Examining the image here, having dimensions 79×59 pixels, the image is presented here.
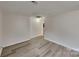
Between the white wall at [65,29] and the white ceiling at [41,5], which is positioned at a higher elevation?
the white ceiling at [41,5]

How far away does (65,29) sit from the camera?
4336 mm

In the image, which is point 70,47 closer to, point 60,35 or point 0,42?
point 60,35

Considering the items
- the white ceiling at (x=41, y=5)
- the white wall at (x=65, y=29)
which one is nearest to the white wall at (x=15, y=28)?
the white ceiling at (x=41, y=5)

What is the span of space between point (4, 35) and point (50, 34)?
2.47 metres

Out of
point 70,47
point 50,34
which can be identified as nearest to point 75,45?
point 70,47

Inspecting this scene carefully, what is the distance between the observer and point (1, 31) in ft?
12.4

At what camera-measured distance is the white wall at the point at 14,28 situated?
4051 mm

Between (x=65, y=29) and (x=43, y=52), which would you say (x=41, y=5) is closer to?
(x=43, y=52)

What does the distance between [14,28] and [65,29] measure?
7.35 feet

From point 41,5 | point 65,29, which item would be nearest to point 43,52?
point 65,29

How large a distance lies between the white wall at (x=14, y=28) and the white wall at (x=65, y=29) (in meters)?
1.34

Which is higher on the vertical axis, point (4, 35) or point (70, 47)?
point (4, 35)

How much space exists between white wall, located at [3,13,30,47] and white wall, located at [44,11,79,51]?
1.34 meters

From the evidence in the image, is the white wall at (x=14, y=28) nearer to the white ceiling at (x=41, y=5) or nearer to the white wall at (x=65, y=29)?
the white ceiling at (x=41, y=5)
